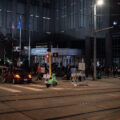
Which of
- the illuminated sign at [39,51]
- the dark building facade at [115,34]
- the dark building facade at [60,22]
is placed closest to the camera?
the illuminated sign at [39,51]

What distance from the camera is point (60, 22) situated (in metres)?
55.8

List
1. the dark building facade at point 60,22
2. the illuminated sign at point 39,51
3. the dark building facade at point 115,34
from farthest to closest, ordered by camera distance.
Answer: the dark building facade at point 60,22 < the dark building facade at point 115,34 < the illuminated sign at point 39,51

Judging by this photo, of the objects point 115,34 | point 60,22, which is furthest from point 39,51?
point 115,34

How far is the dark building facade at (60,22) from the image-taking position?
157 ft

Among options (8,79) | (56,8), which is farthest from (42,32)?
(8,79)

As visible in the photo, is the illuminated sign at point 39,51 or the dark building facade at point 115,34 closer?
the illuminated sign at point 39,51

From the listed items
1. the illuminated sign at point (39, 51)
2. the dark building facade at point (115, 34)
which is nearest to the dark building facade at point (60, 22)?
the dark building facade at point (115, 34)

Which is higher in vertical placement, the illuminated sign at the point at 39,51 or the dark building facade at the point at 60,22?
the dark building facade at the point at 60,22

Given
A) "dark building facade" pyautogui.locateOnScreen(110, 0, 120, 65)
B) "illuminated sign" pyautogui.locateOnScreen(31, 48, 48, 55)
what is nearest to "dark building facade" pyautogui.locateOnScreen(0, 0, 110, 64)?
"dark building facade" pyautogui.locateOnScreen(110, 0, 120, 65)

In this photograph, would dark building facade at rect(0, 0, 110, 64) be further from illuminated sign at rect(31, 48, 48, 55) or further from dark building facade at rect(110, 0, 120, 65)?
illuminated sign at rect(31, 48, 48, 55)

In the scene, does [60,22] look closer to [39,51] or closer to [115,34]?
[115,34]

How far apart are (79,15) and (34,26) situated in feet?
44.1

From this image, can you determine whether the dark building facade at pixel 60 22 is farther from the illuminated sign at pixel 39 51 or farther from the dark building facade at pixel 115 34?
the illuminated sign at pixel 39 51

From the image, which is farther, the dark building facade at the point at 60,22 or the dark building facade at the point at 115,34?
the dark building facade at the point at 60,22
